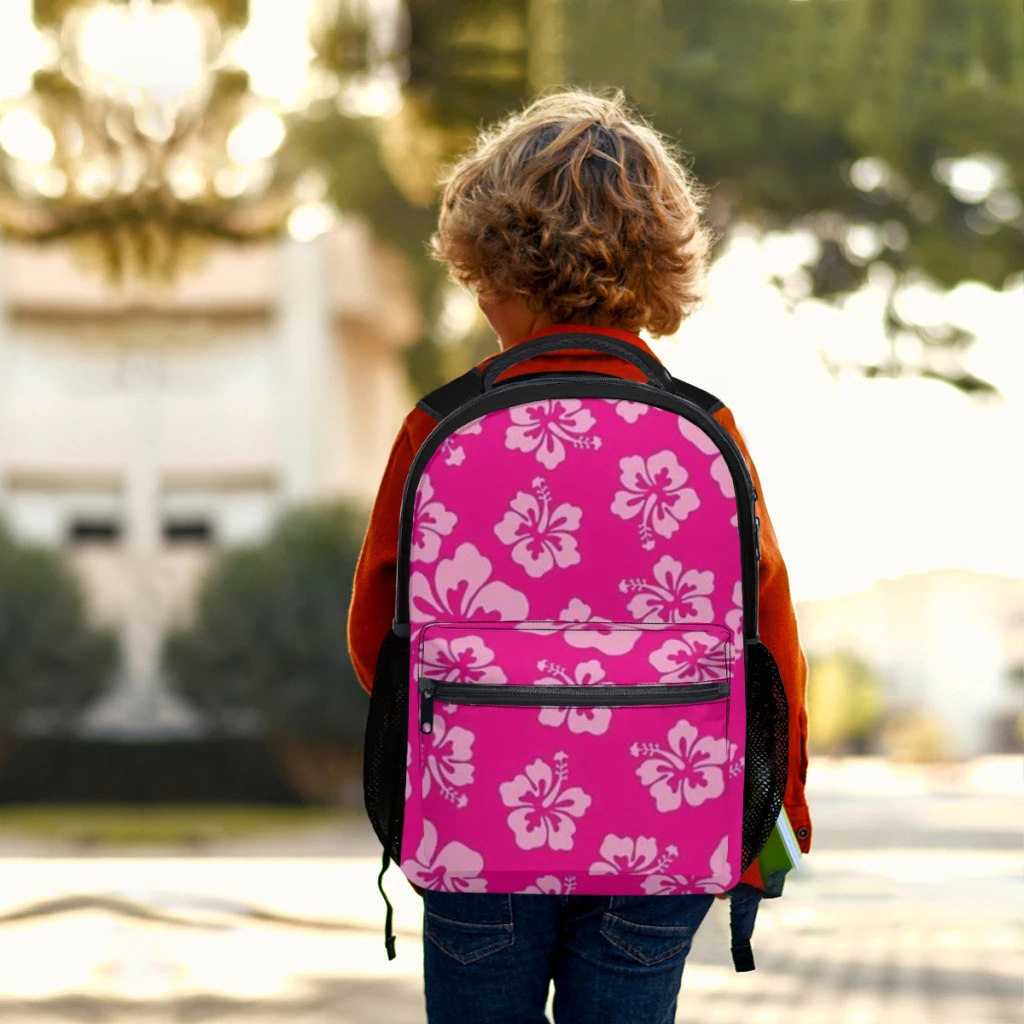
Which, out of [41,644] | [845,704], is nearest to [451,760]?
[41,644]

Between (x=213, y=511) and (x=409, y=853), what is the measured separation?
76.8 feet

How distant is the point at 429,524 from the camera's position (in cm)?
178

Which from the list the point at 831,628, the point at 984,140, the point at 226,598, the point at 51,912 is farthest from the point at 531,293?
the point at 831,628

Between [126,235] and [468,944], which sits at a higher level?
[126,235]

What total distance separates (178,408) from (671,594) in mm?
22530

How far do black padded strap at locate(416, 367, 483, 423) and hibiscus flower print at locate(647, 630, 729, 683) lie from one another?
14.4 inches

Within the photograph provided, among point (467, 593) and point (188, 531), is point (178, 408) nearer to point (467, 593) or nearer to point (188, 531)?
point (188, 531)

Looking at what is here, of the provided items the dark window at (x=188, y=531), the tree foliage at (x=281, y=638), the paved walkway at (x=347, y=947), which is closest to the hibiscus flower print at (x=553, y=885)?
the paved walkway at (x=347, y=947)

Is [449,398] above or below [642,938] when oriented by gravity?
above

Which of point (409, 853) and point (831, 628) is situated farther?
point (831, 628)

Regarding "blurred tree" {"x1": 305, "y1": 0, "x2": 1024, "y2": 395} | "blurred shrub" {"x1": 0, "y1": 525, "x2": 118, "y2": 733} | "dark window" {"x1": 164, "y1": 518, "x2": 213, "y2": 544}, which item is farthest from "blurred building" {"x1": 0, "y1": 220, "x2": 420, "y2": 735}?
"blurred tree" {"x1": 305, "y1": 0, "x2": 1024, "y2": 395}

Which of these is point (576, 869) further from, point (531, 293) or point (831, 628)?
point (831, 628)

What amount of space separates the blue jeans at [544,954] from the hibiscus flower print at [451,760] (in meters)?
0.13

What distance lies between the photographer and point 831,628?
46.0 metres
